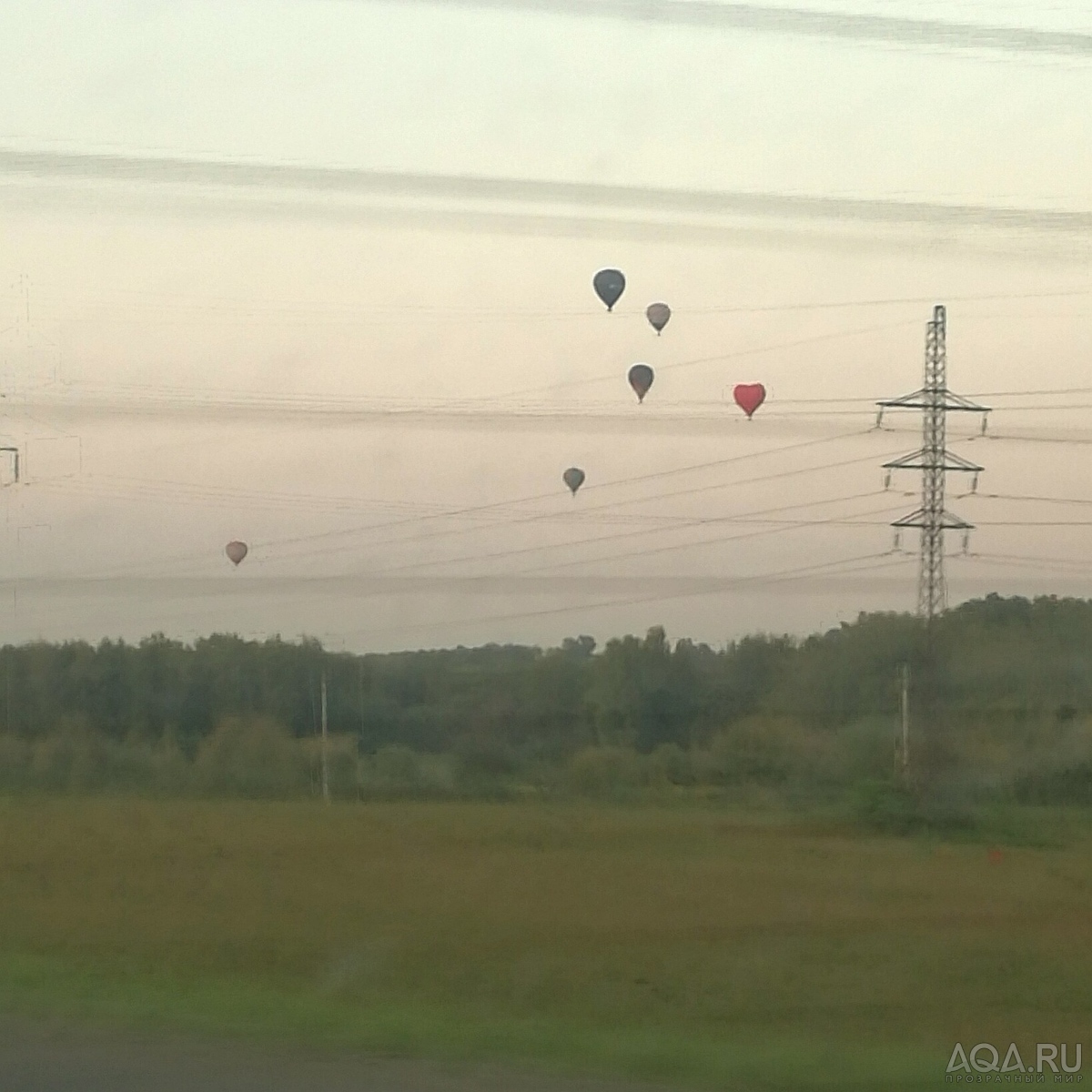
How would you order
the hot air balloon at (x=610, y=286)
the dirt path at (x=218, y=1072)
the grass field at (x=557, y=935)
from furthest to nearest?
the hot air balloon at (x=610, y=286), the grass field at (x=557, y=935), the dirt path at (x=218, y=1072)

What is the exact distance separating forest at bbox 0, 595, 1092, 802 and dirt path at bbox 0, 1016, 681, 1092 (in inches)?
593

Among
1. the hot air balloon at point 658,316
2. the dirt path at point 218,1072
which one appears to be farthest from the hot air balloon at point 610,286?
the dirt path at point 218,1072

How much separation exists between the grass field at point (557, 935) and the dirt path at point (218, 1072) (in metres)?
0.39

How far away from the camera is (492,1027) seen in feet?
30.1

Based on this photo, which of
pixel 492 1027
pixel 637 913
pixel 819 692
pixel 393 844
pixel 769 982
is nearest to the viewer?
pixel 492 1027

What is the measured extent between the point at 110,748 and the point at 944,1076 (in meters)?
18.1

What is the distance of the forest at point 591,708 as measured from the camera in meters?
24.6

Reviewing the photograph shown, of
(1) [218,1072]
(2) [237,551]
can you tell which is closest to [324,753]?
(2) [237,551]

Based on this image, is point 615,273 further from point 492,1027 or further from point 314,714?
point 492,1027

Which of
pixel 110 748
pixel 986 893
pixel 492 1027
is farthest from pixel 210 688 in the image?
pixel 492 1027

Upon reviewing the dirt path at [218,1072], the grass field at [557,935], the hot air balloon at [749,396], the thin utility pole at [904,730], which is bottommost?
the grass field at [557,935]

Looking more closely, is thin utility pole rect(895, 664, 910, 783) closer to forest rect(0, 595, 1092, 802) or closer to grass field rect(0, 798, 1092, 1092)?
forest rect(0, 595, 1092, 802)

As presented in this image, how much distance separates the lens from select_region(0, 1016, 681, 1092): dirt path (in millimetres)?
7414

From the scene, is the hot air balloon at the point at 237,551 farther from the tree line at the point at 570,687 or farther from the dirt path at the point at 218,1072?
the dirt path at the point at 218,1072
